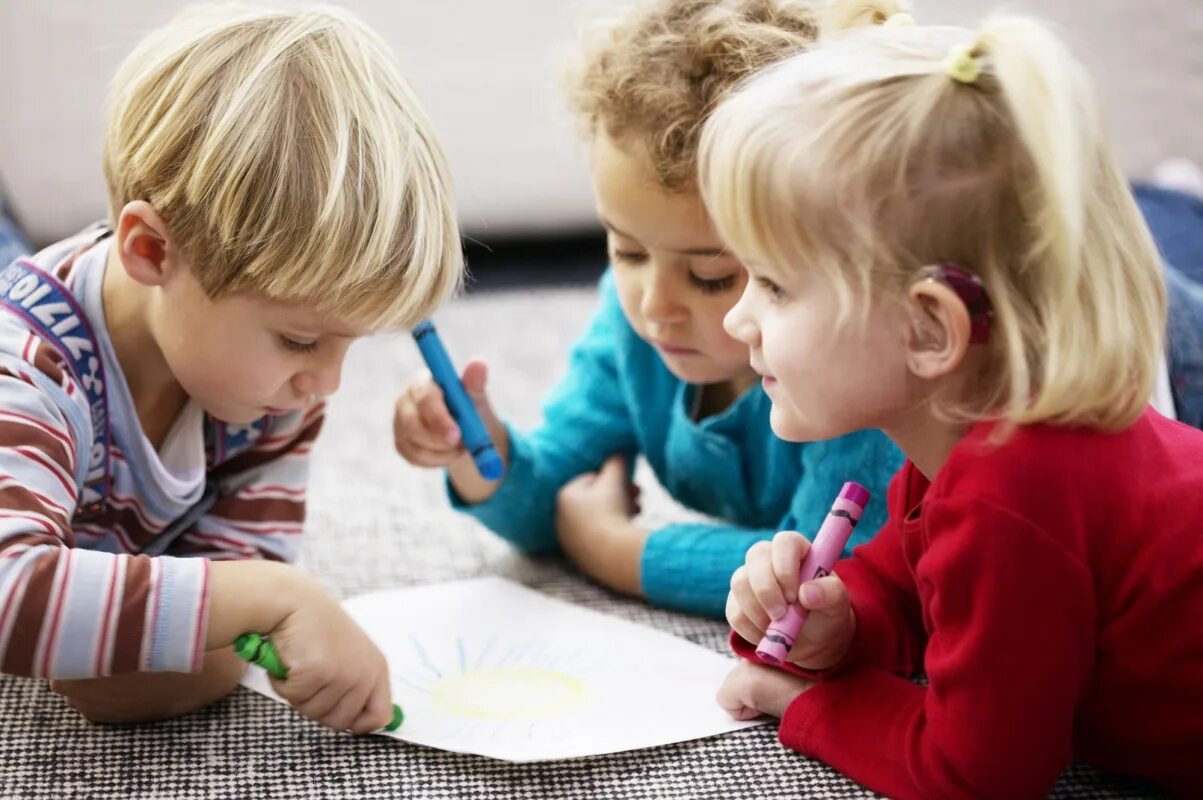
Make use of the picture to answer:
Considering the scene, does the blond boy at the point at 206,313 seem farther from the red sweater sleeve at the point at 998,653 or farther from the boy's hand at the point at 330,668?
the red sweater sleeve at the point at 998,653

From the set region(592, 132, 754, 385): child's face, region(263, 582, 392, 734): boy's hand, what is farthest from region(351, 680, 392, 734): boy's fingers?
region(592, 132, 754, 385): child's face

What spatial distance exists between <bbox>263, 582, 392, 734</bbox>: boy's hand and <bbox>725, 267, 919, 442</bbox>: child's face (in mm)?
273

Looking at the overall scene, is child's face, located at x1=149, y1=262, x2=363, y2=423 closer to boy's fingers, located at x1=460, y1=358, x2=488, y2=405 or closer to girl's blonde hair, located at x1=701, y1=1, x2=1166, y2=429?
boy's fingers, located at x1=460, y1=358, x2=488, y2=405

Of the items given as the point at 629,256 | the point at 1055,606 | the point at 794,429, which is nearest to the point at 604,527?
the point at 629,256

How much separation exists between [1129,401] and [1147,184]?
103cm

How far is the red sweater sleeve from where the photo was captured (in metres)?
0.62

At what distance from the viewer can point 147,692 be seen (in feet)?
2.59

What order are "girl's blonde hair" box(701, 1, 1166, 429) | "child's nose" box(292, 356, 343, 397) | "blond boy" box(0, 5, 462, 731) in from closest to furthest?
"girl's blonde hair" box(701, 1, 1166, 429) < "blond boy" box(0, 5, 462, 731) < "child's nose" box(292, 356, 343, 397)

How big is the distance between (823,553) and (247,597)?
1.02ft

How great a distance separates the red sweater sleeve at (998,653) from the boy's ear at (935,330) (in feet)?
0.22

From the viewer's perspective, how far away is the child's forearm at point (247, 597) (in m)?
0.71

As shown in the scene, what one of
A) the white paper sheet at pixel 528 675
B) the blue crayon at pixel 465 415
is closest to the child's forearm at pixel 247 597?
the white paper sheet at pixel 528 675

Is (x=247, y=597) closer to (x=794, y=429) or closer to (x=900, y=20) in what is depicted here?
(x=794, y=429)

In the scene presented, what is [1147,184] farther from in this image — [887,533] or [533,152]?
[887,533]
